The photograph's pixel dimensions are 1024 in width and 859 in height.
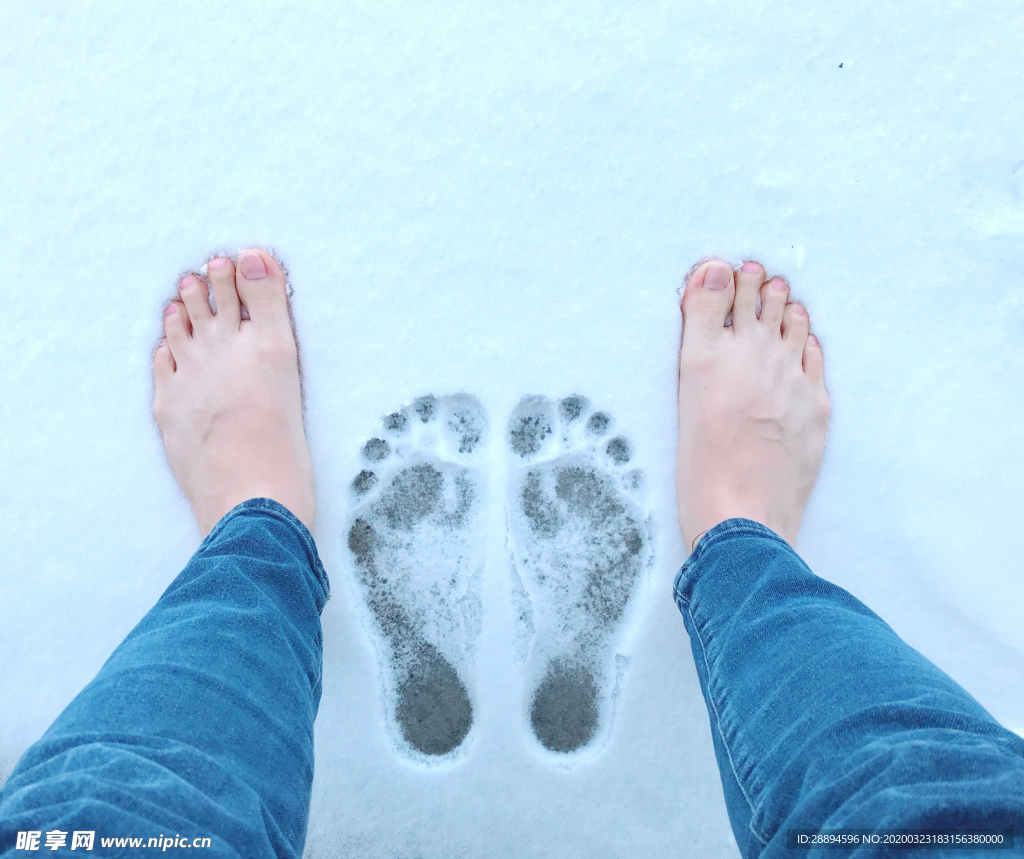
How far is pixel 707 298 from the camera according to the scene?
3.22 feet

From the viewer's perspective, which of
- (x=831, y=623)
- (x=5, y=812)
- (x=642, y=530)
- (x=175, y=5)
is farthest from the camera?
(x=642, y=530)

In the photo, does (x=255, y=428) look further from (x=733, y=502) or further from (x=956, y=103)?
(x=956, y=103)

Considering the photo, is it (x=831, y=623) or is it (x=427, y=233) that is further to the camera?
(x=427, y=233)

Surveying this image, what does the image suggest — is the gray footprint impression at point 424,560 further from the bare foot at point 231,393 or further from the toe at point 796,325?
the toe at point 796,325

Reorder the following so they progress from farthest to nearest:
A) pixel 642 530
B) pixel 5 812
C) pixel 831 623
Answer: pixel 642 530, pixel 831 623, pixel 5 812

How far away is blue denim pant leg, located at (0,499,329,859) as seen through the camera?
550 millimetres

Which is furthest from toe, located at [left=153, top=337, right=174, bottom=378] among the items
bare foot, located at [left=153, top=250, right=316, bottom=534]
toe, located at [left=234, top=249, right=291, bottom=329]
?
toe, located at [left=234, top=249, right=291, bottom=329]

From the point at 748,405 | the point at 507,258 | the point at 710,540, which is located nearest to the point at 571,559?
the point at 710,540

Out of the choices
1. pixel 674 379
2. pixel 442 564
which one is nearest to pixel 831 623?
pixel 674 379

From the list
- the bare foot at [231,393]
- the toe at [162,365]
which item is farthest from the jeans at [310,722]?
the toe at [162,365]

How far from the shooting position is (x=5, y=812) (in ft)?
1.81

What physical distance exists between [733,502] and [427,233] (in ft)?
1.93

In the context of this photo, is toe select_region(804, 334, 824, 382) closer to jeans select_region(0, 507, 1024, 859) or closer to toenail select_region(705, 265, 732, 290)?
toenail select_region(705, 265, 732, 290)

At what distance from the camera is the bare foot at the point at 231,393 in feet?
3.21
